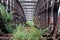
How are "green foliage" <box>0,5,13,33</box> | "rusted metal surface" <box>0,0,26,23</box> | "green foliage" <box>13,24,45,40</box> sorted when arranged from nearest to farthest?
"green foliage" <box>13,24,45,40</box>
"green foliage" <box>0,5,13,33</box>
"rusted metal surface" <box>0,0,26,23</box>

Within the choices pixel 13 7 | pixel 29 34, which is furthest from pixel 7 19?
pixel 13 7

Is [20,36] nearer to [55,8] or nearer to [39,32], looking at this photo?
[39,32]

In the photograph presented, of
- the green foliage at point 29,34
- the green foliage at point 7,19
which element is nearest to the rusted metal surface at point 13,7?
the green foliage at point 7,19

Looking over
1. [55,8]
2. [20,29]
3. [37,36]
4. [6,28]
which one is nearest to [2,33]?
[6,28]

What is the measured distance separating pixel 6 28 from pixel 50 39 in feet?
3.67

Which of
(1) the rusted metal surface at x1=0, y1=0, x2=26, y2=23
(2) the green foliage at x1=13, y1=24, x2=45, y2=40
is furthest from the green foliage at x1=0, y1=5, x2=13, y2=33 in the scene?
(1) the rusted metal surface at x1=0, y1=0, x2=26, y2=23

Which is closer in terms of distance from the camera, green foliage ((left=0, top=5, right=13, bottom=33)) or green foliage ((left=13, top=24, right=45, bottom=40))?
green foliage ((left=13, top=24, right=45, bottom=40))

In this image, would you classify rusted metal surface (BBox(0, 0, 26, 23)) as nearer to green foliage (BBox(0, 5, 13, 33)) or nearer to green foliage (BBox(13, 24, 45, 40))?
green foliage (BBox(0, 5, 13, 33))

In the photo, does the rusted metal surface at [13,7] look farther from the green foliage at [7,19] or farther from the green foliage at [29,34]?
the green foliage at [29,34]

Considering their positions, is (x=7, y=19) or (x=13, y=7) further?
(x=13, y=7)

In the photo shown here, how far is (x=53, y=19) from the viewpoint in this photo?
568 centimetres

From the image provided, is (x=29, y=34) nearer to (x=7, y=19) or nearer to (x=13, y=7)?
(x=7, y=19)

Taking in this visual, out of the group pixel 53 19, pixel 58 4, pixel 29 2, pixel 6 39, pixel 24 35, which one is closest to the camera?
pixel 24 35

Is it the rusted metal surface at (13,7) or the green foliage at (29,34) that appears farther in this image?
the rusted metal surface at (13,7)
